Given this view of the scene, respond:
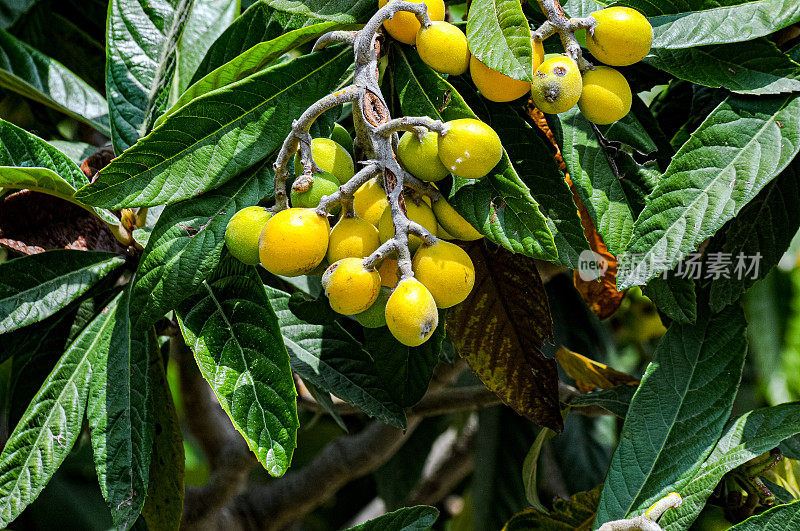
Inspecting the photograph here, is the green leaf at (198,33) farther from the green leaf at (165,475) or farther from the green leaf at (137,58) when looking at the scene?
the green leaf at (165,475)

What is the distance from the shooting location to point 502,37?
81cm

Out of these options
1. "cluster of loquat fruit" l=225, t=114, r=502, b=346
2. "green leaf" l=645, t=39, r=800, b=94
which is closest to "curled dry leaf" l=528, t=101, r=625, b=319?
"green leaf" l=645, t=39, r=800, b=94

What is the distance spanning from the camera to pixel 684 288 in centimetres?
105

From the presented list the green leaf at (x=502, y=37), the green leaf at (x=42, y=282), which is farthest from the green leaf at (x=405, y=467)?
the green leaf at (x=502, y=37)

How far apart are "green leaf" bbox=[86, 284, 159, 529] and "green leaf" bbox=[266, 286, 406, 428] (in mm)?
230

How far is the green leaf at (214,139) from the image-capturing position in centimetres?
90

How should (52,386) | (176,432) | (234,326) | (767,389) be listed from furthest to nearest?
1. (767,389)
2. (176,432)
3. (52,386)
4. (234,326)

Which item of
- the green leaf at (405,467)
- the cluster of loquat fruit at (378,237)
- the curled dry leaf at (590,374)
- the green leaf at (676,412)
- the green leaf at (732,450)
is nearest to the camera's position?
the cluster of loquat fruit at (378,237)

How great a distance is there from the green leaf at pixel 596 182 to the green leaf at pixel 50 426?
0.75m

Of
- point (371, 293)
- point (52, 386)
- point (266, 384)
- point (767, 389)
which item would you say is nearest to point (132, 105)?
point (52, 386)

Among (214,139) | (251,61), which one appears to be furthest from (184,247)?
(251,61)

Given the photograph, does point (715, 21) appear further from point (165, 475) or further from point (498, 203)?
point (165, 475)

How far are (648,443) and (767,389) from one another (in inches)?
30.1

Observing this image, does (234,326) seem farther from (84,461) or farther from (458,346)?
(84,461)
